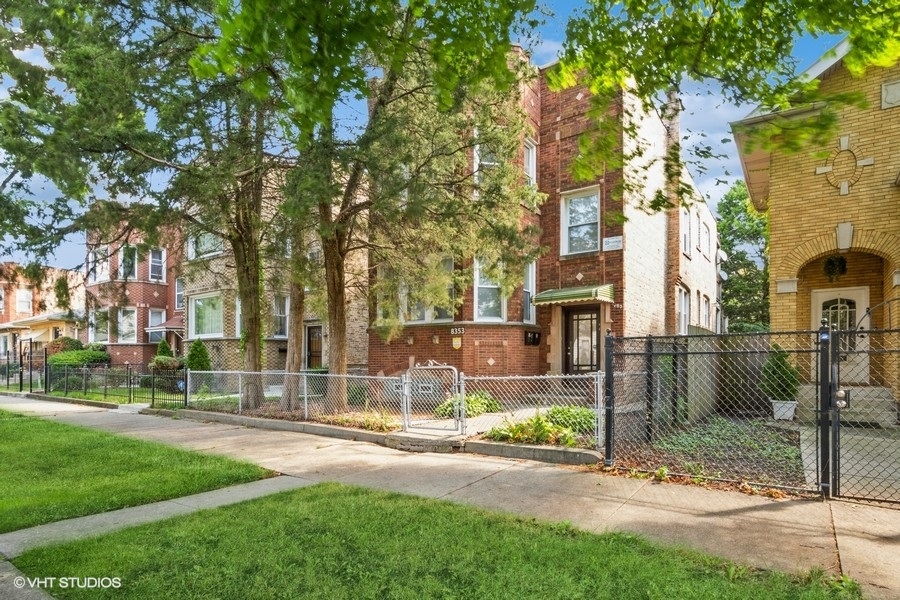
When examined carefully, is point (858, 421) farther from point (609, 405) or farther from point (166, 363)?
point (166, 363)

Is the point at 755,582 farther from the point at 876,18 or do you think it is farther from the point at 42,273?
the point at 42,273

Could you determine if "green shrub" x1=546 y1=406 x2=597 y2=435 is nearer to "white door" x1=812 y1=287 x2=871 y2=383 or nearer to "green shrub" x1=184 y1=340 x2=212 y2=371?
"white door" x1=812 y1=287 x2=871 y2=383

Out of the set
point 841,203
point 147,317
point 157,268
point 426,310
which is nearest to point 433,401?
point 426,310

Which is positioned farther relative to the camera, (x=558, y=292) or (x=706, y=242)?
(x=706, y=242)

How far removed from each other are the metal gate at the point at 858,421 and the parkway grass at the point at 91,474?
252 inches

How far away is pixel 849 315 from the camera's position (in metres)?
11.6

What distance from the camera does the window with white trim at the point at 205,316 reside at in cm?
2114

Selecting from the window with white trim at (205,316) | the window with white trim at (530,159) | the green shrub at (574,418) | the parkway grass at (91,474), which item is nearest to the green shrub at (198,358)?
the window with white trim at (205,316)

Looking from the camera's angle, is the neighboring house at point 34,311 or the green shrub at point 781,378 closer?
the green shrub at point 781,378

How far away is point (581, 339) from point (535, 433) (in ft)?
23.1

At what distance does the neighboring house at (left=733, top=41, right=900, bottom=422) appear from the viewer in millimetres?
10281

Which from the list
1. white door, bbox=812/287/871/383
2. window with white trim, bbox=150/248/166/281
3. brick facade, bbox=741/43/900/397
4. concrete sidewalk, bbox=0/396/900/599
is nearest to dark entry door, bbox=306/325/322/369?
concrete sidewalk, bbox=0/396/900/599

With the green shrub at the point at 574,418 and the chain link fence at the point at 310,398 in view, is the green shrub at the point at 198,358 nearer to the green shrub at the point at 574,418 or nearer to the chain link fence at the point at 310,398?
the chain link fence at the point at 310,398

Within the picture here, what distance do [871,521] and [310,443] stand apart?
7.49m
